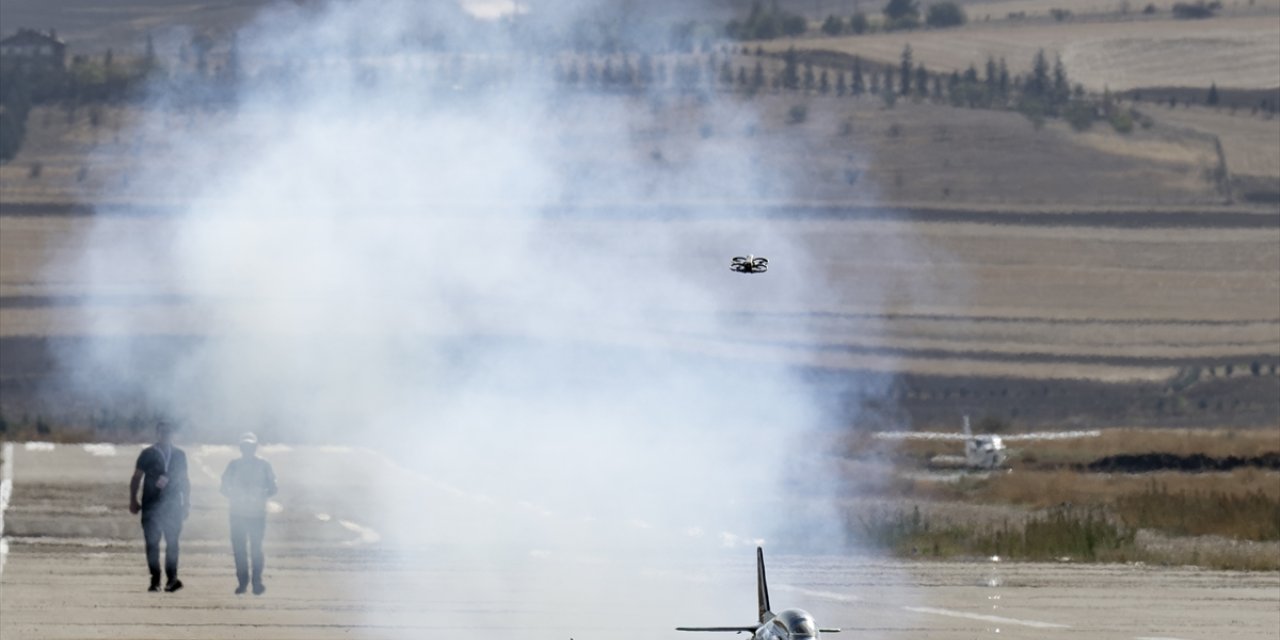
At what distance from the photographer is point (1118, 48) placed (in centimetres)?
17162

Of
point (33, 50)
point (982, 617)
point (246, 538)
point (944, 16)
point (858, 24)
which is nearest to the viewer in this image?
point (982, 617)

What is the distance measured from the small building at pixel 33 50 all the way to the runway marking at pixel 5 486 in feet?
184

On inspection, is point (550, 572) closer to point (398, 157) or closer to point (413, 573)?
point (413, 573)

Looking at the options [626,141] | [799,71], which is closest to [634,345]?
[626,141]

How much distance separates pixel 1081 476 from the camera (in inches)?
2849

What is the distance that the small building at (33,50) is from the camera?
130000 millimetres

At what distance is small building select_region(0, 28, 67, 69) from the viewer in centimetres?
13000

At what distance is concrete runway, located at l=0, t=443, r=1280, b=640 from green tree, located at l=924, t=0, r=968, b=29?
130294 millimetres

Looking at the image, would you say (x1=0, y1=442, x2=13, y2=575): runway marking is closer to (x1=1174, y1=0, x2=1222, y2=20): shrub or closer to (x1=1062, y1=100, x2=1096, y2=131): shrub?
(x1=1062, y1=100, x2=1096, y2=131): shrub

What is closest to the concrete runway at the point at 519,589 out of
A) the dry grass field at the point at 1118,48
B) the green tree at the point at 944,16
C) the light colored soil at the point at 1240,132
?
the light colored soil at the point at 1240,132

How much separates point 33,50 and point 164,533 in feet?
331

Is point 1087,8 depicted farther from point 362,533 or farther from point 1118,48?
point 362,533

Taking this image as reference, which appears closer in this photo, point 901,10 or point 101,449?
point 101,449

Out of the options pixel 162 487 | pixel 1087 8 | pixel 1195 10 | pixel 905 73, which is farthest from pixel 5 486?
pixel 1087 8
